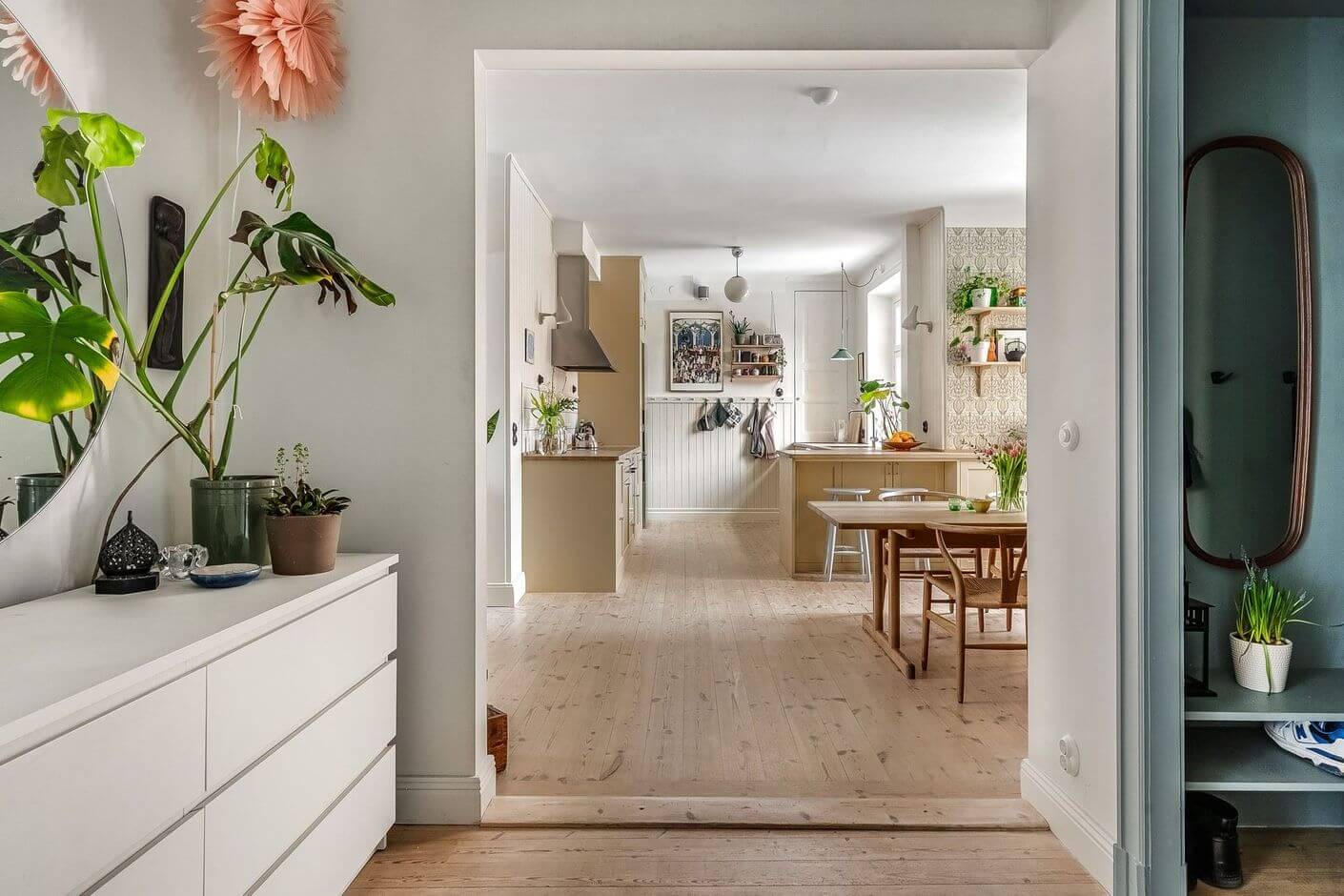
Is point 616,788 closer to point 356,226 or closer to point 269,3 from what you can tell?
point 356,226

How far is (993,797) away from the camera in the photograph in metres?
2.30

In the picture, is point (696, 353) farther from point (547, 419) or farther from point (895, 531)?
point (895, 531)

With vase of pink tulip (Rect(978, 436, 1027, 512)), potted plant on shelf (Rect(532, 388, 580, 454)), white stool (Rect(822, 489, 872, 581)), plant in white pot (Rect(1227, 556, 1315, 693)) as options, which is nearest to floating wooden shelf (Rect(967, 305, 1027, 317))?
white stool (Rect(822, 489, 872, 581))

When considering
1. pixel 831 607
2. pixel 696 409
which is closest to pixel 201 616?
pixel 831 607

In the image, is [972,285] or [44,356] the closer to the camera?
[44,356]

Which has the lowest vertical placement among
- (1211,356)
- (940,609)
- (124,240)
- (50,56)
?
(940,609)

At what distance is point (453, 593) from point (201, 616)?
0.87m

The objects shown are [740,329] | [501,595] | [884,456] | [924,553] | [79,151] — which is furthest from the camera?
[740,329]

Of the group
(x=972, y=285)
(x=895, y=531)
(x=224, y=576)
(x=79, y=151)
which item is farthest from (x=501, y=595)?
(x=972, y=285)

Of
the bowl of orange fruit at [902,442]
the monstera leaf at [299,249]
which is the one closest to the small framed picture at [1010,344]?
the bowl of orange fruit at [902,442]

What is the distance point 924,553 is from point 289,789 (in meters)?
3.44

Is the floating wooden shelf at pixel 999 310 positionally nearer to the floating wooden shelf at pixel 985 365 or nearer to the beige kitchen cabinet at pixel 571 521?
the floating wooden shelf at pixel 985 365

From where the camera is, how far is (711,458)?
9.00 meters

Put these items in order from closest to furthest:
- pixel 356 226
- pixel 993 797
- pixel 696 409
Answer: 1. pixel 356 226
2. pixel 993 797
3. pixel 696 409
